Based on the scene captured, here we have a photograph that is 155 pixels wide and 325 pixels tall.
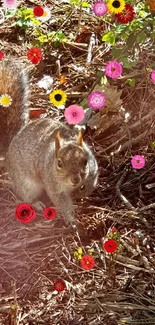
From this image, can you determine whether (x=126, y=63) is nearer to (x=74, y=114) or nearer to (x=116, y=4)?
(x=116, y=4)

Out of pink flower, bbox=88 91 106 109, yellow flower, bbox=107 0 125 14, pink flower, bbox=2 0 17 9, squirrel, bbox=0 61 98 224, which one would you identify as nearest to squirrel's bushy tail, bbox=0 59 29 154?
squirrel, bbox=0 61 98 224

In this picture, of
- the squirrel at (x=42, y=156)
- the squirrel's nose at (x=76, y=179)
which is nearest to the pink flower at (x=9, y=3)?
the squirrel at (x=42, y=156)

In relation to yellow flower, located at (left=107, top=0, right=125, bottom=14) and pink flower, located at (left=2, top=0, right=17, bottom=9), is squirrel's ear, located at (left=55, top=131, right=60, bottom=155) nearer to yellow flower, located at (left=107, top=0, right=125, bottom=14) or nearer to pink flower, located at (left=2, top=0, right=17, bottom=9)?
yellow flower, located at (left=107, top=0, right=125, bottom=14)

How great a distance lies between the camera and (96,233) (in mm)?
3367

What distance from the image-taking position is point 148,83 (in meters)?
4.23

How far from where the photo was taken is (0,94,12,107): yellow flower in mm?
3904

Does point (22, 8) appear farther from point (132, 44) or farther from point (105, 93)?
point (132, 44)

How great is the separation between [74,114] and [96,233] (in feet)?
2.85

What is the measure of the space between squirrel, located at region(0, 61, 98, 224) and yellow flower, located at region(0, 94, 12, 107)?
24 millimetres

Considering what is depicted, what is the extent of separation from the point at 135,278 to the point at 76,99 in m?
1.75

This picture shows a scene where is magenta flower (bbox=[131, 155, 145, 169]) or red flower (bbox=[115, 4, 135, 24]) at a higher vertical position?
red flower (bbox=[115, 4, 135, 24])

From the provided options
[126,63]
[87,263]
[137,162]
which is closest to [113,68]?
[126,63]

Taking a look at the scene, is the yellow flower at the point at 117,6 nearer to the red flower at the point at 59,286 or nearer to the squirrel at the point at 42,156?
the squirrel at the point at 42,156

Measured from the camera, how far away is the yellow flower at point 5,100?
3904mm
